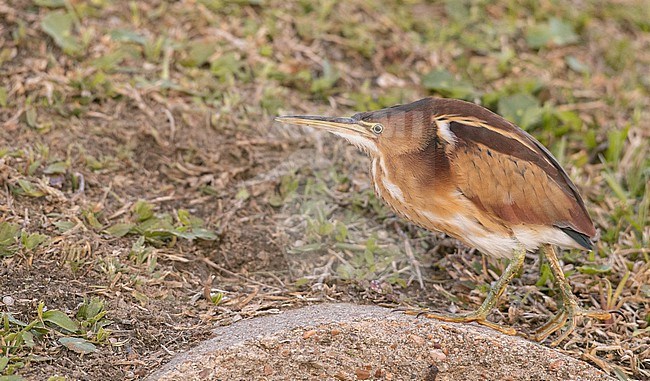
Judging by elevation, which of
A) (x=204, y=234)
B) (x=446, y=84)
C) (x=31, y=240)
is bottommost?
→ (x=204, y=234)

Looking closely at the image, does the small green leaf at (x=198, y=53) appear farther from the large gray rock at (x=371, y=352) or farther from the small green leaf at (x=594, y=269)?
the small green leaf at (x=594, y=269)

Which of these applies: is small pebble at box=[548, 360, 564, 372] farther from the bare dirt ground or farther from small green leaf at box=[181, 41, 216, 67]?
small green leaf at box=[181, 41, 216, 67]

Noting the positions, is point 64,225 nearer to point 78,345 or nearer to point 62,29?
point 78,345

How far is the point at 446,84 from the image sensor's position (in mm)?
5359

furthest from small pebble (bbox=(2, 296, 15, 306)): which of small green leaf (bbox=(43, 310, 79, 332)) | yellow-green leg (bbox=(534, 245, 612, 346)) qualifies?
yellow-green leg (bbox=(534, 245, 612, 346))

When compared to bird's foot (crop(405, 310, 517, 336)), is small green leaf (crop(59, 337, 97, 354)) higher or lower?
lower

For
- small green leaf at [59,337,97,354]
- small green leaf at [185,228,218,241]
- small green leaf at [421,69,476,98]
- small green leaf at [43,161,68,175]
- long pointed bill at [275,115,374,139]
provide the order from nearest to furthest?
small green leaf at [59,337,97,354]
long pointed bill at [275,115,374,139]
small green leaf at [185,228,218,241]
small green leaf at [43,161,68,175]
small green leaf at [421,69,476,98]

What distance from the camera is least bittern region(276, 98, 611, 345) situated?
3514 millimetres

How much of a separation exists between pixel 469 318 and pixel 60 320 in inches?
63.4

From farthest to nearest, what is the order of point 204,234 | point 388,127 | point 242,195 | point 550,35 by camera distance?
Result: point 550,35 → point 242,195 → point 204,234 → point 388,127

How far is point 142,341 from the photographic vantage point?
333 centimetres

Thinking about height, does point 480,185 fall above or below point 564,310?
above

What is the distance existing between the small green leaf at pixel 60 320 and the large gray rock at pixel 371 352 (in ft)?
1.25

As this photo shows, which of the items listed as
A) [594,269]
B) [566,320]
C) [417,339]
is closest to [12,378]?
[417,339]
